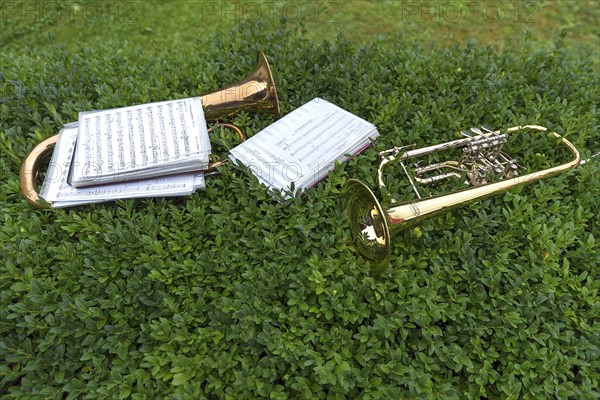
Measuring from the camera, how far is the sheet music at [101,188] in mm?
2350

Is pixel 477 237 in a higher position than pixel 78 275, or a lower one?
higher

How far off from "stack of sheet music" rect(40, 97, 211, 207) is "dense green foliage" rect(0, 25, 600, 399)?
10 cm

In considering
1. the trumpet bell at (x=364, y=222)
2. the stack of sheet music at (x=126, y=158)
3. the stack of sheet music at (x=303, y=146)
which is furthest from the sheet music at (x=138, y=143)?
the trumpet bell at (x=364, y=222)

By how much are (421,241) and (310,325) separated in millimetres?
825

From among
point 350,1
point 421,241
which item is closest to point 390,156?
point 421,241

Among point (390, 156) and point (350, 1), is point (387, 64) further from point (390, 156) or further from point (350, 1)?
point (350, 1)

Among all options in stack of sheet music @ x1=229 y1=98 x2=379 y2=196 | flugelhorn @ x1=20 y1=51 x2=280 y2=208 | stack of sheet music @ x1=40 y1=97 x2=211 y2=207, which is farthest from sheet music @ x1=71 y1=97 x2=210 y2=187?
stack of sheet music @ x1=229 y1=98 x2=379 y2=196

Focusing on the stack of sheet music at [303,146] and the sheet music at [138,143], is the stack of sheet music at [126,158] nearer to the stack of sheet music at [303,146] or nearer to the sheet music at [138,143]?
the sheet music at [138,143]

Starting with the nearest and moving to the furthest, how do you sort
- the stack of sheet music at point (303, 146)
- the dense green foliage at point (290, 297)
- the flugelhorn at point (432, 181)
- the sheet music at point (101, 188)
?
the dense green foliage at point (290, 297) < the flugelhorn at point (432, 181) < the sheet music at point (101, 188) < the stack of sheet music at point (303, 146)

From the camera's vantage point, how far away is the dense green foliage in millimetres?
1918

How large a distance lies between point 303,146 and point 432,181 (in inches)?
33.7

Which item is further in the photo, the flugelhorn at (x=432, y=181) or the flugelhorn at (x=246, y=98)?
the flugelhorn at (x=246, y=98)

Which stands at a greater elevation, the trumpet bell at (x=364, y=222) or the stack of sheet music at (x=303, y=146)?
the stack of sheet music at (x=303, y=146)

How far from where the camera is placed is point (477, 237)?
2354 millimetres
